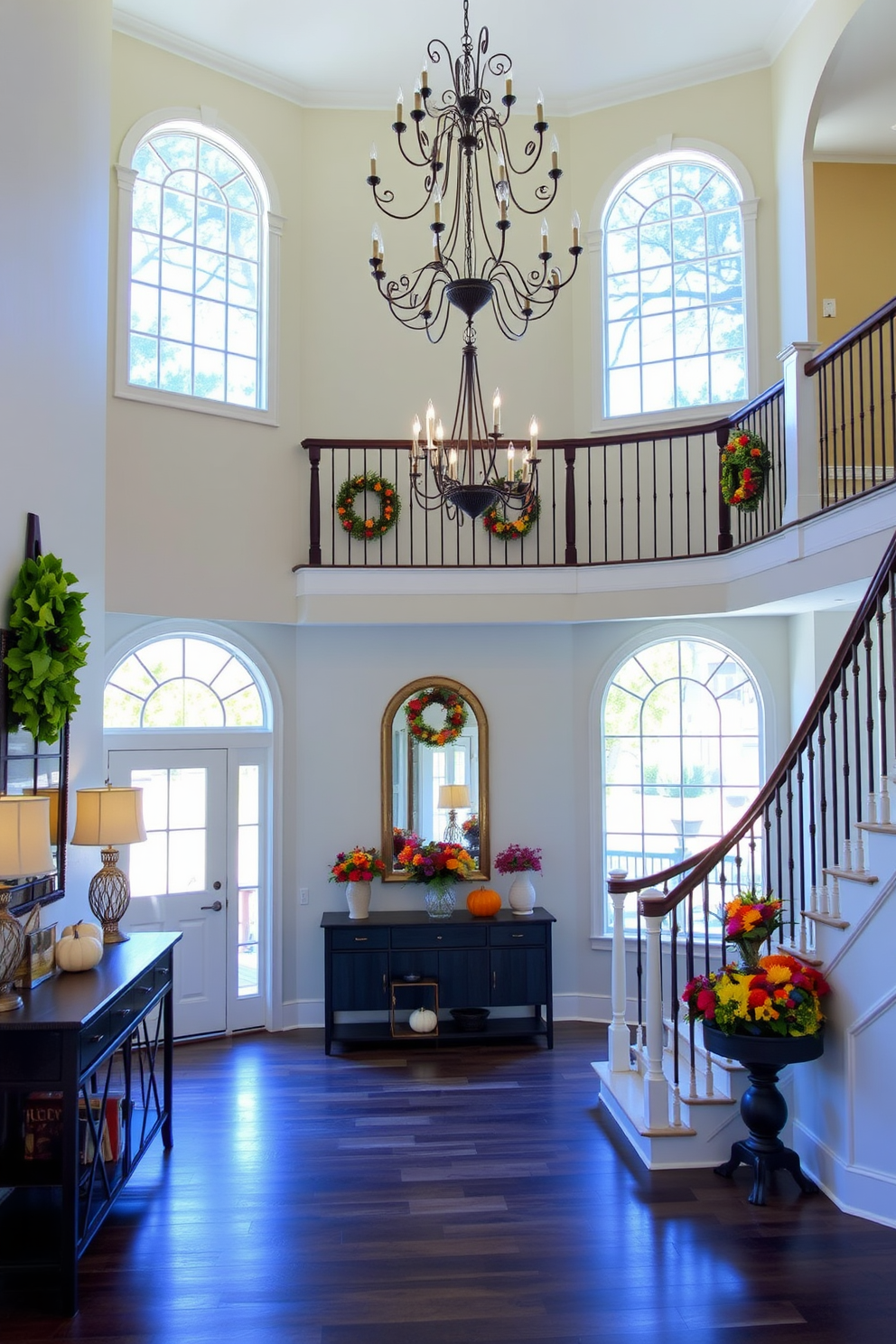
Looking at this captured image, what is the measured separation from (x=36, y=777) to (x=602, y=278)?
639 cm

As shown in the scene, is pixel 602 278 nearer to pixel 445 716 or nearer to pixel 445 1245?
pixel 445 716

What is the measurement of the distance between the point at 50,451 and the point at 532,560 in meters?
4.34

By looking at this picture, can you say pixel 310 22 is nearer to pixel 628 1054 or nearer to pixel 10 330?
pixel 10 330

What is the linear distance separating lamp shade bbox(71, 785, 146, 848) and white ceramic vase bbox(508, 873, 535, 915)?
354 centimetres

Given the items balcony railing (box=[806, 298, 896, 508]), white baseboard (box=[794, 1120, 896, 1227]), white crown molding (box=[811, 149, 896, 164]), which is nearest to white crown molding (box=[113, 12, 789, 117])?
white crown molding (box=[811, 149, 896, 164])

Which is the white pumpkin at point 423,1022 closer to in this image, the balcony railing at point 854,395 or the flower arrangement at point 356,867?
the flower arrangement at point 356,867

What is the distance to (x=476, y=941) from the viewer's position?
7.59m

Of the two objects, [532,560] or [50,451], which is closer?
[50,451]

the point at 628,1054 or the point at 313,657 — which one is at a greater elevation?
the point at 313,657

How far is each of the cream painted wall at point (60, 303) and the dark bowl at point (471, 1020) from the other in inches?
123

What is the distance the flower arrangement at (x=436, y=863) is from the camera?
7.67m

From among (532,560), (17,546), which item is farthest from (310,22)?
(17,546)

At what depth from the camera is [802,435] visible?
Result: 6332mm

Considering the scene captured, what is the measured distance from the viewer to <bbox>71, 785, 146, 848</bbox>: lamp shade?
499cm
